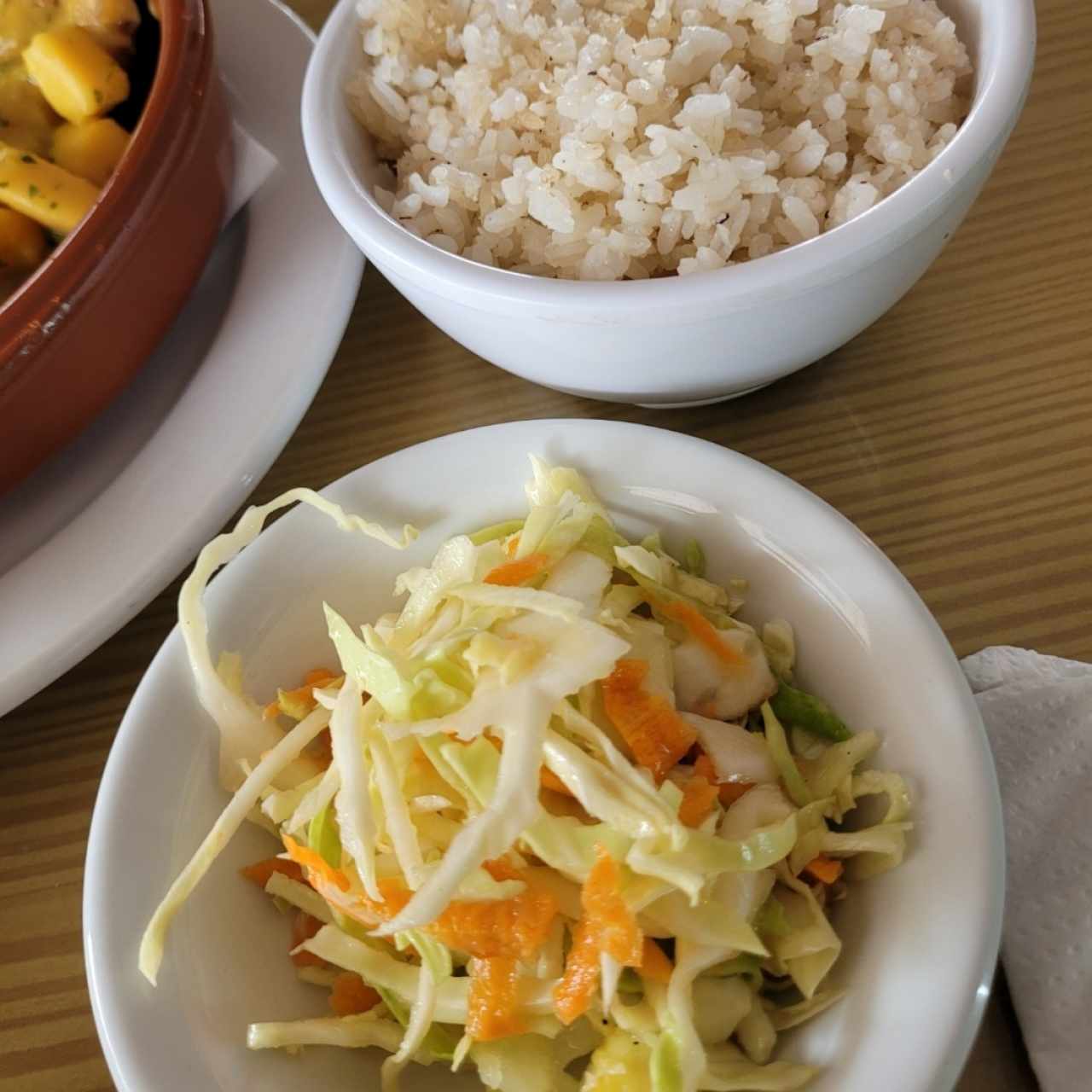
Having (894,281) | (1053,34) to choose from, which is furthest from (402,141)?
(1053,34)

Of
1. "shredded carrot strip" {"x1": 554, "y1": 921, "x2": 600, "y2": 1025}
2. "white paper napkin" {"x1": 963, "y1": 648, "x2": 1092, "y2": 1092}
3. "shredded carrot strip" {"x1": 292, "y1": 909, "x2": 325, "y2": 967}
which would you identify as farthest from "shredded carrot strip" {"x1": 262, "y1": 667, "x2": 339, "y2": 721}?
"white paper napkin" {"x1": 963, "y1": 648, "x2": 1092, "y2": 1092}

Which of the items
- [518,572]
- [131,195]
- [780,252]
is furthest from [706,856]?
[131,195]

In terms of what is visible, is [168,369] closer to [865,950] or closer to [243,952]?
[243,952]

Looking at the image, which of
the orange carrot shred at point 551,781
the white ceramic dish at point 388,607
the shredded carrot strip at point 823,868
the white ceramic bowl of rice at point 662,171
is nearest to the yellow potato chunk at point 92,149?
the white ceramic bowl of rice at point 662,171

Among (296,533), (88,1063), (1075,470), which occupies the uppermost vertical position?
(296,533)

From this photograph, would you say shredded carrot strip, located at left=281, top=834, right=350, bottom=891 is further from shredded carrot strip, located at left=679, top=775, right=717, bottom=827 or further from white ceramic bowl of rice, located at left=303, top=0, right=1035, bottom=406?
white ceramic bowl of rice, located at left=303, top=0, right=1035, bottom=406

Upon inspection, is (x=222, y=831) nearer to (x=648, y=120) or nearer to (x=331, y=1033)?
(x=331, y=1033)

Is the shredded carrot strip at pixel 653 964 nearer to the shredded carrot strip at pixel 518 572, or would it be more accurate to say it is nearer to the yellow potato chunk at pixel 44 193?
the shredded carrot strip at pixel 518 572
